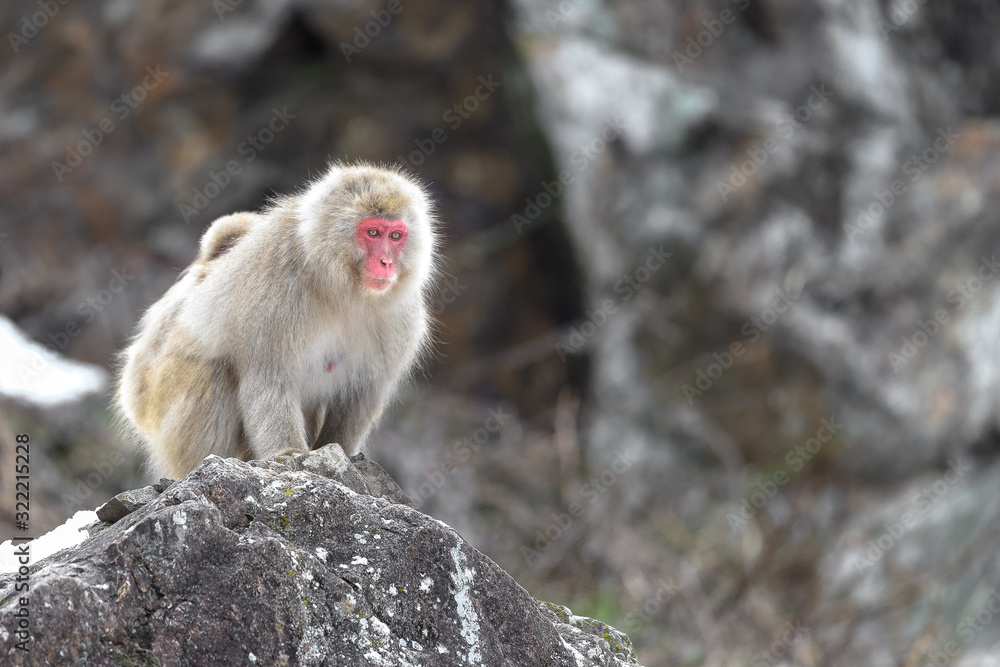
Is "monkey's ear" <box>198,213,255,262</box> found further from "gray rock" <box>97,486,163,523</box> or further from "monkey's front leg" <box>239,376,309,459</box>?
"gray rock" <box>97,486,163,523</box>

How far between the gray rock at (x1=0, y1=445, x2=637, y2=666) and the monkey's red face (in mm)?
1303

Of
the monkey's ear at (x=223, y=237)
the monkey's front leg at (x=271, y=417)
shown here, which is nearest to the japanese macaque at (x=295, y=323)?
the monkey's front leg at (x=271, y=417)

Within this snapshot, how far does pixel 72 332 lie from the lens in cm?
937

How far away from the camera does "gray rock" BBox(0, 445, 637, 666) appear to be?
89.7 inches

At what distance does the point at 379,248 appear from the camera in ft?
13.4

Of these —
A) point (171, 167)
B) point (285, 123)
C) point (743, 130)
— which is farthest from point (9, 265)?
point (743, 130)

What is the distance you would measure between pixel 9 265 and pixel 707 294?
6652 mm

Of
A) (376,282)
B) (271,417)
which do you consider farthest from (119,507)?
(376,282)

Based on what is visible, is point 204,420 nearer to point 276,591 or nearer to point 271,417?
point 271,417

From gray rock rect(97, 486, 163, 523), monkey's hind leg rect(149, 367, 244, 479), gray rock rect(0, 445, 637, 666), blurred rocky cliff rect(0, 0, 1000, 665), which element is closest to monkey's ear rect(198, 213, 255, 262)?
monkey's hind leg rect(149, 367, 244, 479)

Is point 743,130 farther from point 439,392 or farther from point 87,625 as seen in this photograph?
point 87,625

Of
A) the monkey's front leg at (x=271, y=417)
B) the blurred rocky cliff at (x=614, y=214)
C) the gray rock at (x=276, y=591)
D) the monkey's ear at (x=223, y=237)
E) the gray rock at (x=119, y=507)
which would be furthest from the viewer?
the blurred rocky cliff at (x=614, y=214)

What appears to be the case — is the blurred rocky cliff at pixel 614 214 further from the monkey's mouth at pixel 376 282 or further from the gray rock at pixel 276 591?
the gray rock at pixel 276 591

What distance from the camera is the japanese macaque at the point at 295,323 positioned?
4062mm
